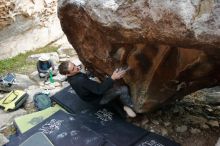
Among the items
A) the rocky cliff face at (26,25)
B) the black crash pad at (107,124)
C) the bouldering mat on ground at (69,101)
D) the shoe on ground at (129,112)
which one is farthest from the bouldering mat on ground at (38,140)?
the rocky cliff face at (26,25)

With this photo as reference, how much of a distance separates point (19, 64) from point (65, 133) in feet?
13.5

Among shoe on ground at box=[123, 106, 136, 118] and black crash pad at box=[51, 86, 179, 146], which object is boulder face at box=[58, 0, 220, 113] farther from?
black crash pad at box=[51, 86, 179, 146]

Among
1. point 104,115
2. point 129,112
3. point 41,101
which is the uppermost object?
point 129,112

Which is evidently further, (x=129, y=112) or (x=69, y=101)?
(x=69, y=101)

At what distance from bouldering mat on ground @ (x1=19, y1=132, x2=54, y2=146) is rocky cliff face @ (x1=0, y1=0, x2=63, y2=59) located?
4622 millimetres

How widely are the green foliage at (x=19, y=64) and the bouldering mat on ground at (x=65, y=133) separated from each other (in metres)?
3.17

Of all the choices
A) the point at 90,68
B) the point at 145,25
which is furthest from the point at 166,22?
the point at 90,68

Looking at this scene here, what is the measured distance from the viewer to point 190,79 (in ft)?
16.4

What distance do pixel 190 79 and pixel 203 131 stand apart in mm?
815

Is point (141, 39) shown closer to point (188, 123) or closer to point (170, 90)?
point (170, 90)

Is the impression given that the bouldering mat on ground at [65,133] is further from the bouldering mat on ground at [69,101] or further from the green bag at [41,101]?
the green bag at [41,101]

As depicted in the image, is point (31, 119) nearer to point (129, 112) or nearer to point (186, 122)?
point (129, 112)

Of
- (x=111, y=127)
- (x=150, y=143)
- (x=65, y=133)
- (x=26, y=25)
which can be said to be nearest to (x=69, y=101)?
(x=65, y=133)

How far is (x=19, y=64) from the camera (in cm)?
901
